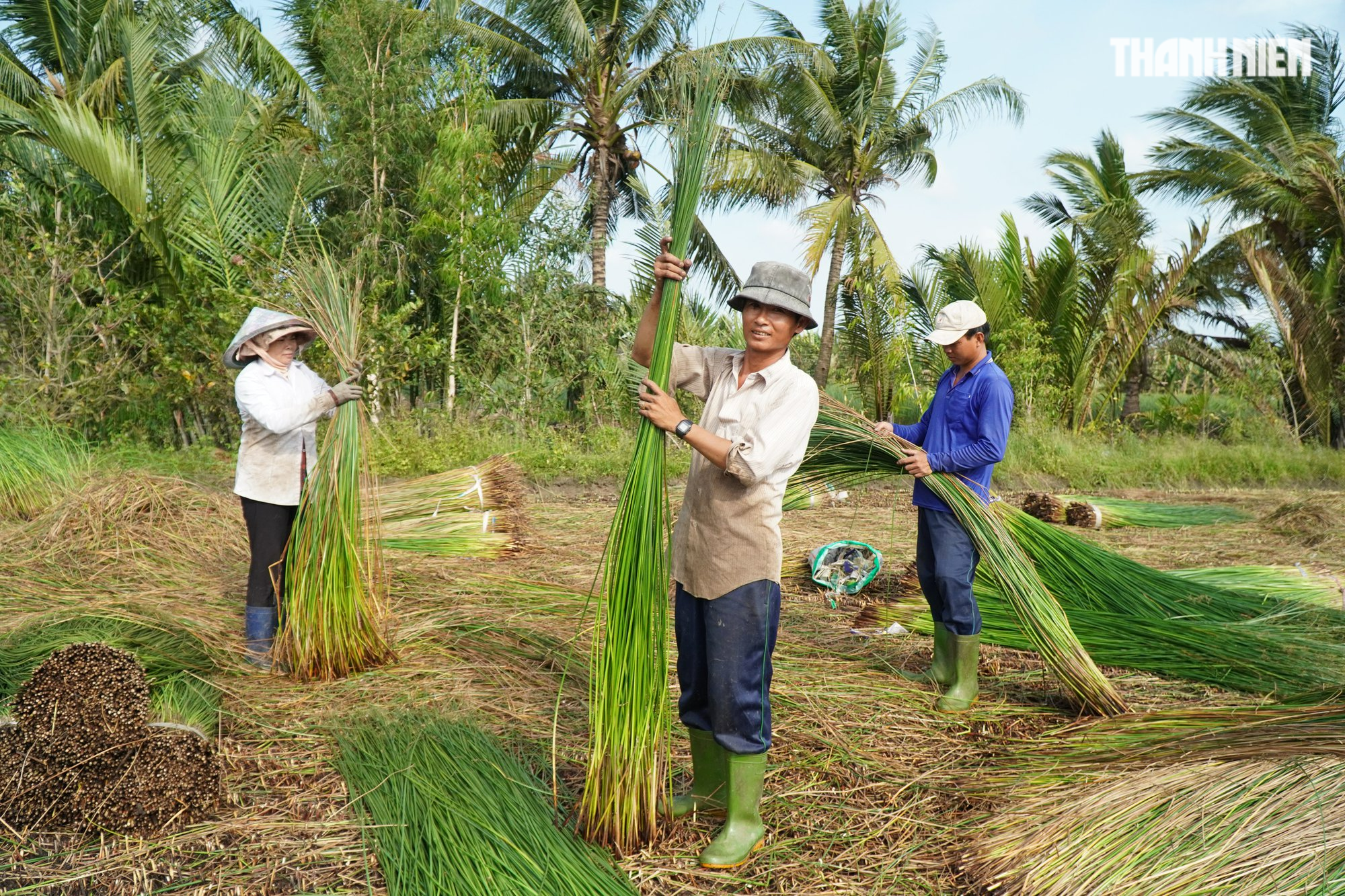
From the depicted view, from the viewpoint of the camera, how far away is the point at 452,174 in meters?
11.2

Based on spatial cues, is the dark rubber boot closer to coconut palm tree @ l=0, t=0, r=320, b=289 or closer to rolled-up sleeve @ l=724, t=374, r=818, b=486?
rolled-up sleeve @ l=724, t=374, r=818, b=486

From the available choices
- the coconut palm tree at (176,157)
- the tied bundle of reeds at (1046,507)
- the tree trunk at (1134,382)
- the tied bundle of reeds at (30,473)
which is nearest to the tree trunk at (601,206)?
the coconut palm tree at (176,157)

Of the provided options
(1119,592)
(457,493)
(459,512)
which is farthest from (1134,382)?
(459,512)

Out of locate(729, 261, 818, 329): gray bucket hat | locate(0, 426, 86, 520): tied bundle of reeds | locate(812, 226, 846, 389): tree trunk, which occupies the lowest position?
locate(0, 426, 86, 520): tied bundle of reeds

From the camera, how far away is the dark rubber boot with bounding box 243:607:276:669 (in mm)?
3699

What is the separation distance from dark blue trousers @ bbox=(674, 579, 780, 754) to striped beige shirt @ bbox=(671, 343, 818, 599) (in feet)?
0.13

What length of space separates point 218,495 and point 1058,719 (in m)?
5.00

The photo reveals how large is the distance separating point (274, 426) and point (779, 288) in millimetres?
2085

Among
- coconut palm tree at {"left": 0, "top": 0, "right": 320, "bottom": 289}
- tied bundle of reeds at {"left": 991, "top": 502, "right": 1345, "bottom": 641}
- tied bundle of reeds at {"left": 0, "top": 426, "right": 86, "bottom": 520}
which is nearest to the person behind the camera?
tied bundle of reeds at {"left": 991, "top": 502, "right": 1345, "bottom": 641}

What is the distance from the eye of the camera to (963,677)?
11.7 feet

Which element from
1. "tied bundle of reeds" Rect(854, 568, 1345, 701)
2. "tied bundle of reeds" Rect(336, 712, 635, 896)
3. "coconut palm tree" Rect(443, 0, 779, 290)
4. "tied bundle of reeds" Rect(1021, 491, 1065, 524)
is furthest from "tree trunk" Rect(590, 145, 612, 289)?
"tied bundle of reeds" Rect(336, 712, 635, 896)

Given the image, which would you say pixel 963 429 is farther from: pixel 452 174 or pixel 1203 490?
A: pixel 452 174

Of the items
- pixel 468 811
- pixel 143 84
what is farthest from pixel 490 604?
pixel 143 84

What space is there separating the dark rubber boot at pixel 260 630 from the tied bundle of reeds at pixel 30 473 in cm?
311
